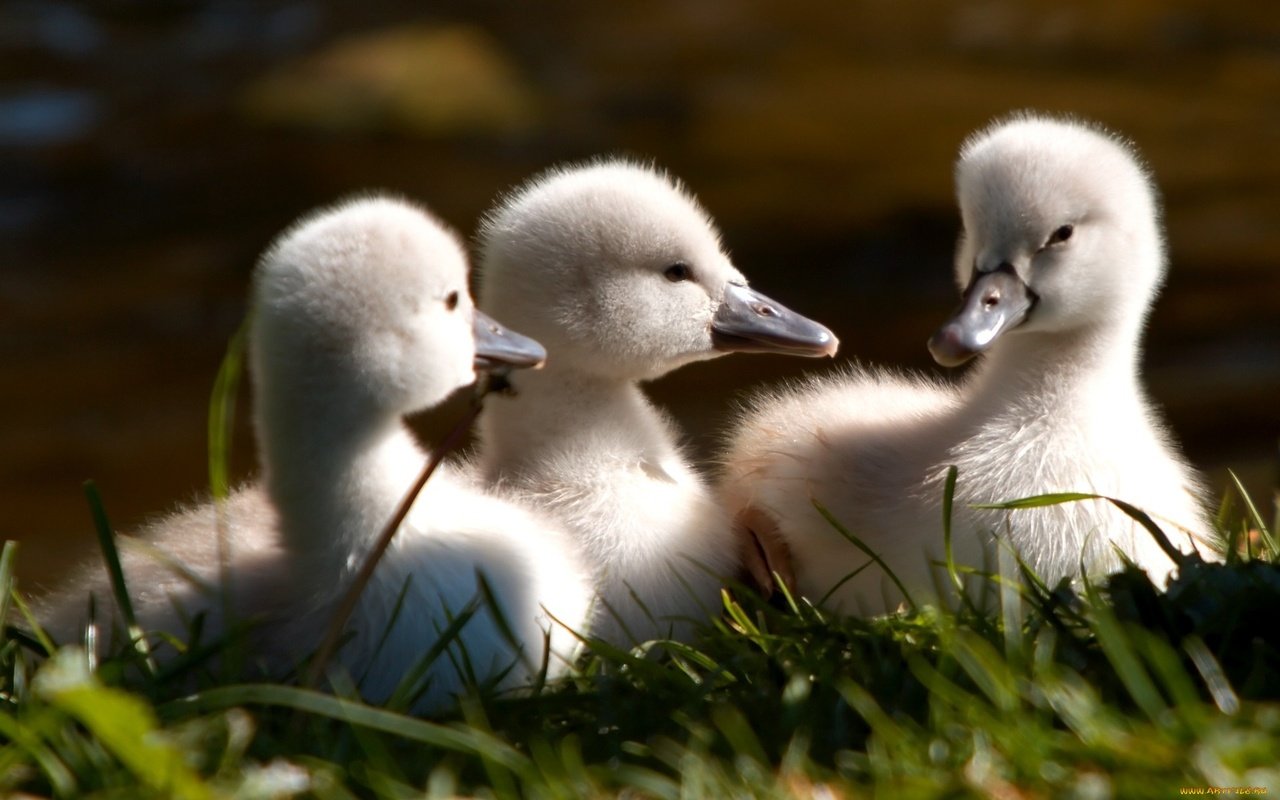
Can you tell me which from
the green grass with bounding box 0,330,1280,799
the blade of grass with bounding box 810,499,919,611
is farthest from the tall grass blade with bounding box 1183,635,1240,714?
the blade of grass with bounding box 810,499,919,611

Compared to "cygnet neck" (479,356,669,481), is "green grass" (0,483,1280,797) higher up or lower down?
lower down

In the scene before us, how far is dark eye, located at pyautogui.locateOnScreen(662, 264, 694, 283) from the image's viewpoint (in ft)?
14.3

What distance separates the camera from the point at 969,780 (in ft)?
8.61

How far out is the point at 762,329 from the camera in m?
4.39

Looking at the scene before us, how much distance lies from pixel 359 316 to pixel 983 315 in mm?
1462

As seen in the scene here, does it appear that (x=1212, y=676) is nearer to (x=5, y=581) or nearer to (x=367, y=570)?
(x=367, y=570)

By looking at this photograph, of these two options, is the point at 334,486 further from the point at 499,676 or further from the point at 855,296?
the point at 855,296

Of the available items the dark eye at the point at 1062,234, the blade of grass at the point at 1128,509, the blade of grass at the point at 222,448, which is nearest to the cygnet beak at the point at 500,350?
the blade of grass at the point at 222,448

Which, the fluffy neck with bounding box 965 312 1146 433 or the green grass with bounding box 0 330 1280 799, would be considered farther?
the fluffy neck with bounding box 965 312 1146 433

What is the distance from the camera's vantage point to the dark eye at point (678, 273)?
4.36 m

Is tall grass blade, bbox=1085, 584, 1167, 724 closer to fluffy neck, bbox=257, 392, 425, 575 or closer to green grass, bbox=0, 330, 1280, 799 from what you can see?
green grass, bbox=0, 330, 1280, 799

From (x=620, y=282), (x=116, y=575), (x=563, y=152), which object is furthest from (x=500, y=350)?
(x=563, y=152)

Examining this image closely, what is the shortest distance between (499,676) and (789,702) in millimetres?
636

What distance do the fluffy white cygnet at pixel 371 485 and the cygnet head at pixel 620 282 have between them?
0.54 metres
